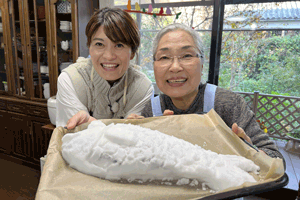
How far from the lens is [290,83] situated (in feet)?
9.36

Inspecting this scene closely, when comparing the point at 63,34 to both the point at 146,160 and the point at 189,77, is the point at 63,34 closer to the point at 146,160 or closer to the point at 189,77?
the point at 189,77

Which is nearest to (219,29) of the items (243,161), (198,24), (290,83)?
(198,24)

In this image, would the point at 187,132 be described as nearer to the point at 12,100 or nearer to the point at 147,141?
the point at 147,141

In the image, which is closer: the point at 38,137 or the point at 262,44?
the point at 262,44

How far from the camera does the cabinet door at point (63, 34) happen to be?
8.39 ft

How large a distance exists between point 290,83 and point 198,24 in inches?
59.5

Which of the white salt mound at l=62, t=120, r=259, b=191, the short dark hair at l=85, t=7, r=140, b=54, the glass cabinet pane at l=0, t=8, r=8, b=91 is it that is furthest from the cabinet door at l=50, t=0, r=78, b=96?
the white salt mound at l=62, t=120, r=259, b=191

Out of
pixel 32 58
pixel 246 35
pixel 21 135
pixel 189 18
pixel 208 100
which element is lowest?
pixel 21 135

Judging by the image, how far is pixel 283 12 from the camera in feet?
8.61

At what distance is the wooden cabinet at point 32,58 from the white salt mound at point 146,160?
2204 millimetres

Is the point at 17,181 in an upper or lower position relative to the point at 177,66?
lower

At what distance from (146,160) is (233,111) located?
0.67m

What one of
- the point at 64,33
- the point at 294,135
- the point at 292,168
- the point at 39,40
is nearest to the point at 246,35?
the point at 294,135

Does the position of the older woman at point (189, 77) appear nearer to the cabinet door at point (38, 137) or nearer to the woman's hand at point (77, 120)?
the woman's hand at point (77, 120)
